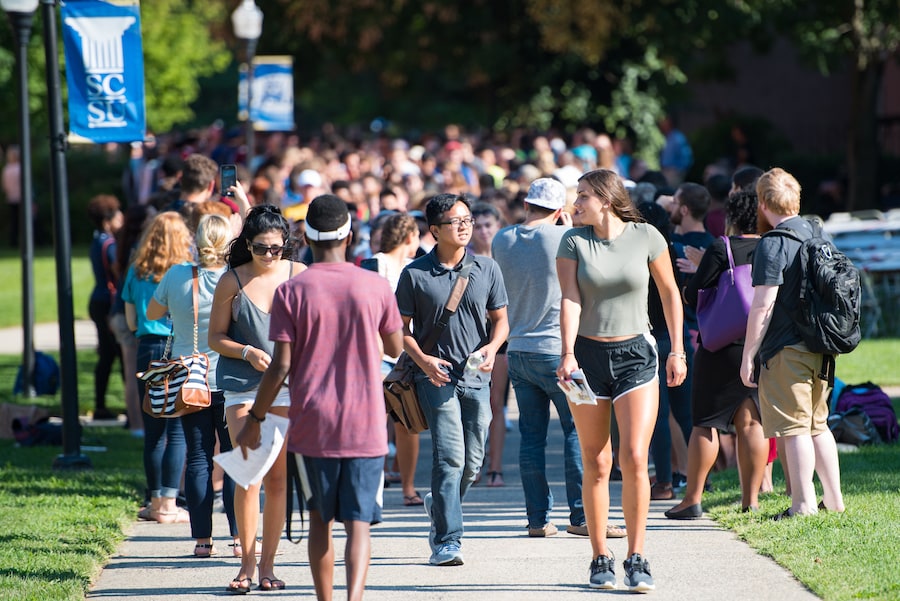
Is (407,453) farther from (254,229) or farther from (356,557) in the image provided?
(356,557)

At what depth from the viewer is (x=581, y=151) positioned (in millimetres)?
19969

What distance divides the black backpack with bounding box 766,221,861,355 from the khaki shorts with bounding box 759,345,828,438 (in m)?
0.12

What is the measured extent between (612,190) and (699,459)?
2353 millimetres

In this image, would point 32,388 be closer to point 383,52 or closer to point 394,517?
point 394,517

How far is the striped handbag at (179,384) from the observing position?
721 cm

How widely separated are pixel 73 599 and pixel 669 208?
4.89 m

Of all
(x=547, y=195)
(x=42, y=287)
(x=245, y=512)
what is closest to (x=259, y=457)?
(x=245, y=512)

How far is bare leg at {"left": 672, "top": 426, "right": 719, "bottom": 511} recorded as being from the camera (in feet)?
26.6

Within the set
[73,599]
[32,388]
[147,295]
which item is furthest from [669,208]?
[32,388]

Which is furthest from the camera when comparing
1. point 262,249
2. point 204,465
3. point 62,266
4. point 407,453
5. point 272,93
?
point 272,93

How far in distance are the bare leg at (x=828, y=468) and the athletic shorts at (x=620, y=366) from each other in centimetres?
159

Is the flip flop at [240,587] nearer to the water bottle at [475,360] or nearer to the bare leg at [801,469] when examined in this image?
the water bottle at [475,360]

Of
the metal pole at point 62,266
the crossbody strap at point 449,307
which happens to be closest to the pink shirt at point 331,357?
the crossbody strap at point 449,307

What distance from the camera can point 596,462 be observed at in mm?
6441
